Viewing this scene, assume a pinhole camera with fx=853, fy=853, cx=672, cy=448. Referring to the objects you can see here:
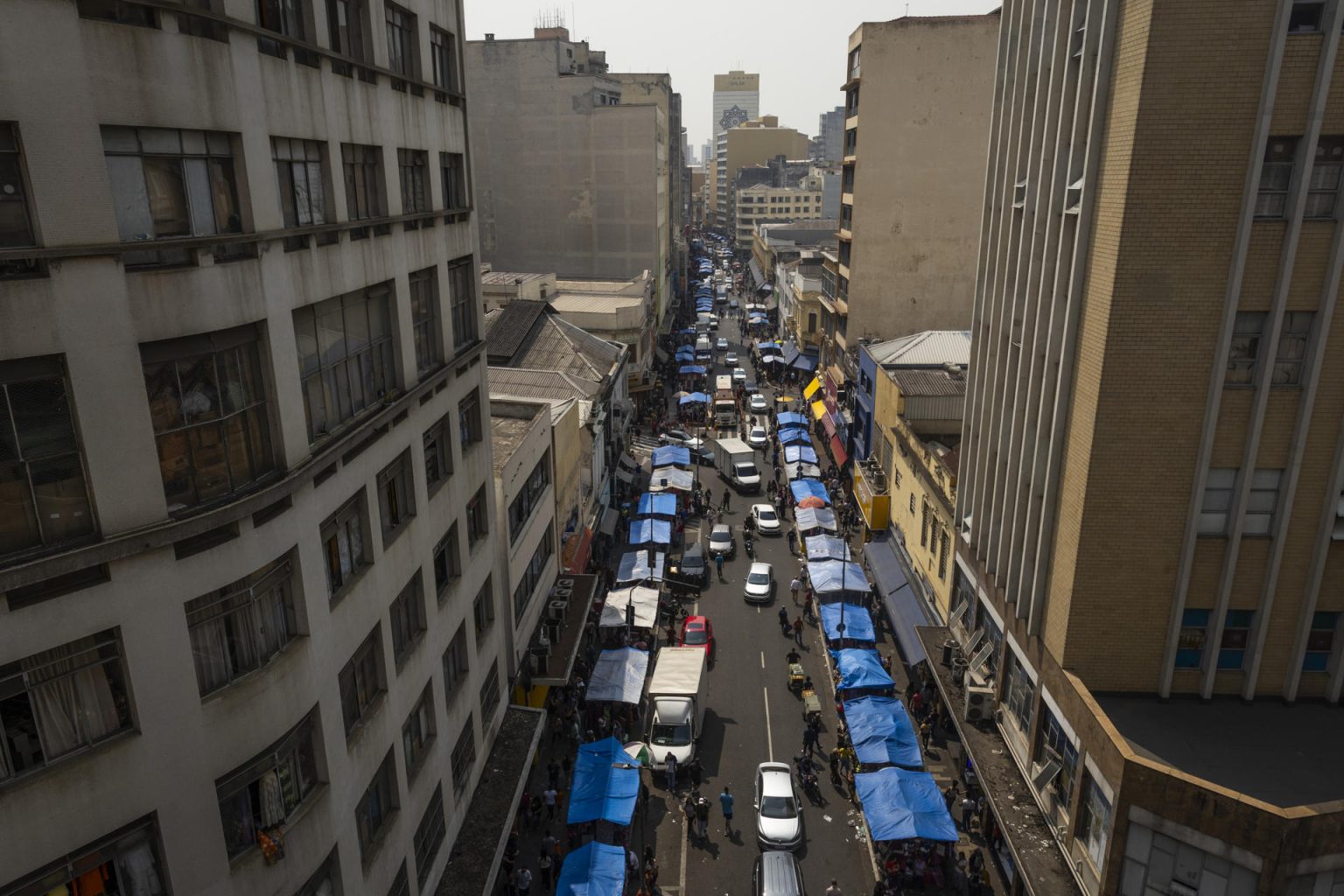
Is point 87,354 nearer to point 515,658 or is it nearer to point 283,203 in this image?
point 283,203

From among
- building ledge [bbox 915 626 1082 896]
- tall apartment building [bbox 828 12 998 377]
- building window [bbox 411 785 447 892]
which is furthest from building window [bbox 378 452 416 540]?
tall apartment building [bbox 828 12 998 377]

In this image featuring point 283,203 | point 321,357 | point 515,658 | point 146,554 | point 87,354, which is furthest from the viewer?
point 515,658

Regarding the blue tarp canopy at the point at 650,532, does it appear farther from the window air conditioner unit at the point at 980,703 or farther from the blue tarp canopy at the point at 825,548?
the window air conditioner unit at the point at 980,703

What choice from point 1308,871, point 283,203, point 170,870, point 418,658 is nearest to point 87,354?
point 283,203

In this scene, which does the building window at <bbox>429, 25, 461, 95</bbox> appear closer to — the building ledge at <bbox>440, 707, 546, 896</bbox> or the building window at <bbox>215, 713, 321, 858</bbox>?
the building window at <bbox>215, 713, 321, 858</bbox>

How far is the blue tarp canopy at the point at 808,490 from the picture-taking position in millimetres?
51531

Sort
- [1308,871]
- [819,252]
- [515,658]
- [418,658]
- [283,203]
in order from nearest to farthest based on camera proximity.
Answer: [283,203] < [1308,871] < [418,658] < [515,658] < [819,252]

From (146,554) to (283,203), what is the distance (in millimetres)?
5563

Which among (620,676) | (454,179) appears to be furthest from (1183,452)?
(620,676)

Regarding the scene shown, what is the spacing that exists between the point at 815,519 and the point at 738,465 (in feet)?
38.8

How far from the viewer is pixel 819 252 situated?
3868 inches

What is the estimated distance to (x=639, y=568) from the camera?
41719 mm

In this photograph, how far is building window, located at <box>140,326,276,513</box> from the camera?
10.8 meters

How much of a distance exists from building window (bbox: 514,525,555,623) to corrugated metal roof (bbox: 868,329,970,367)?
851 inches
